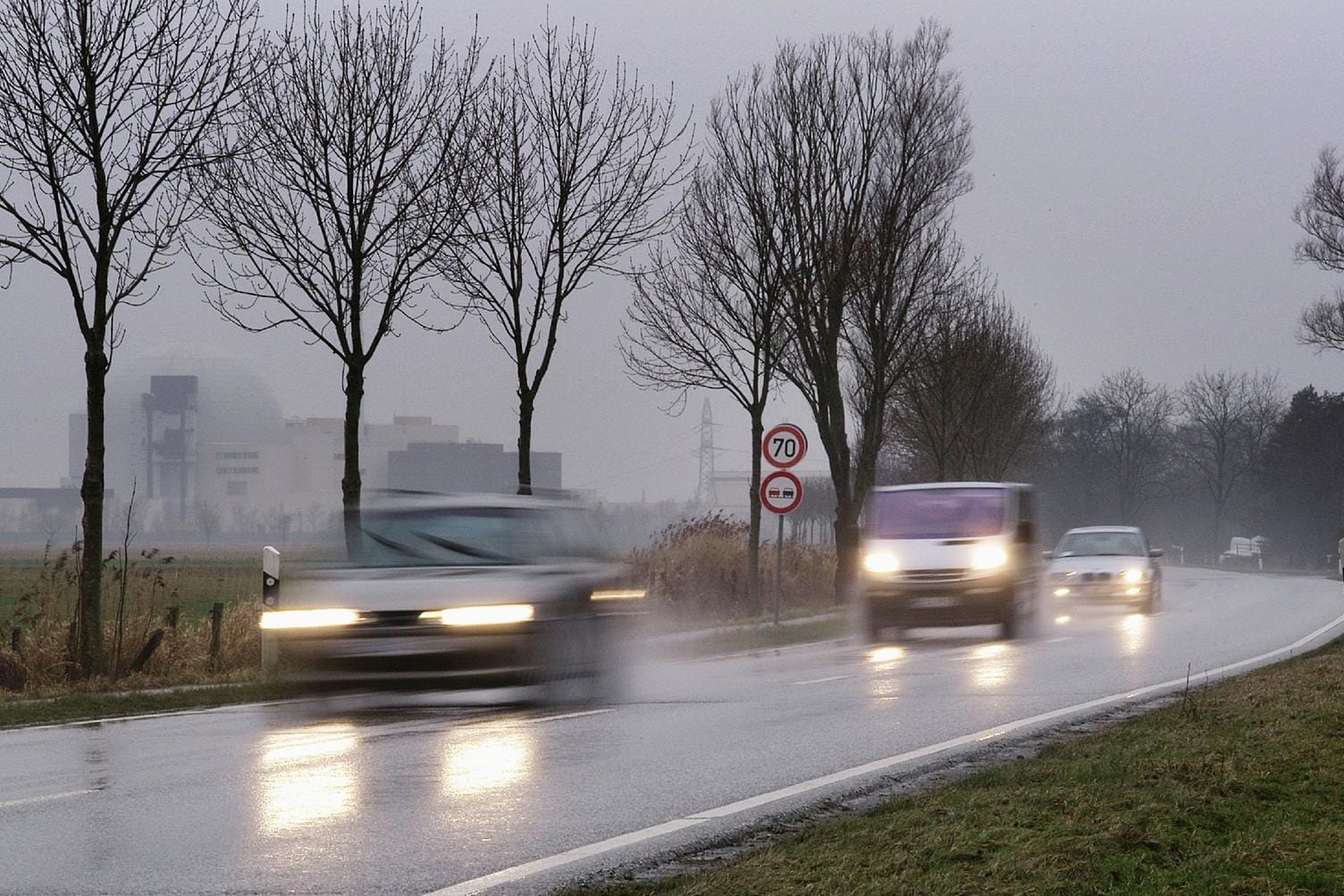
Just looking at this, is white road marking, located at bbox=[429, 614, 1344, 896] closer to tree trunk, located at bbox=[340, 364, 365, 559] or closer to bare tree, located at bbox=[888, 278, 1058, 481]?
tree trunk, located at bbox=[340, 364, 365, 559]

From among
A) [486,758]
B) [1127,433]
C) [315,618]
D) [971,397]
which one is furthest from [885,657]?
[1127,433]

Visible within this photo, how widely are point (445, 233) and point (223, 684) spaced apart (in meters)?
7.61

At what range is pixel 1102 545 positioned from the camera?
32.4m

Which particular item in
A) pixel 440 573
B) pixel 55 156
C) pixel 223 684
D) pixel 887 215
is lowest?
pixel 223 684

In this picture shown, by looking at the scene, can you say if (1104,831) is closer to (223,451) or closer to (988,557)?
(988,557)

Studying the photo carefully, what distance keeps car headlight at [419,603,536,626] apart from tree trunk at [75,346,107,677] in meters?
4.29

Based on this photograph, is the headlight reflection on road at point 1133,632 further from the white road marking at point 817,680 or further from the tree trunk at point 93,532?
the tree trunk at point 93,532

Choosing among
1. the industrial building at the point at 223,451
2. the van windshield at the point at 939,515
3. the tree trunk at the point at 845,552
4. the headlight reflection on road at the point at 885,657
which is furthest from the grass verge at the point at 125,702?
the industrial building at the point at 223,451

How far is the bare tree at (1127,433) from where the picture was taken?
108 metres

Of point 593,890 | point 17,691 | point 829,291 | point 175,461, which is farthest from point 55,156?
point 175,461

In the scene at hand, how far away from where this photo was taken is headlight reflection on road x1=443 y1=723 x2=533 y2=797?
30.8 feet

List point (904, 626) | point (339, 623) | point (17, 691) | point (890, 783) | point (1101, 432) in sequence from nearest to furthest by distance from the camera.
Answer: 1. point (890, 783)
2. point (339, 623)
3. point (17, 691)
4. point (904, 626)
5. point (1101, 432)

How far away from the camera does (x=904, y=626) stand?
2397 cm

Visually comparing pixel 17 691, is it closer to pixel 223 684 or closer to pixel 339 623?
pixel 223 684
